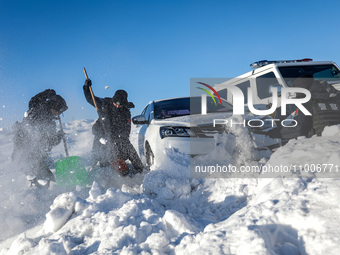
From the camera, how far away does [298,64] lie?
19.9 feet

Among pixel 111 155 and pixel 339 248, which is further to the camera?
pixel 111 155

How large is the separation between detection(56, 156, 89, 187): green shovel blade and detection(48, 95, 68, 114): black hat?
1.15m

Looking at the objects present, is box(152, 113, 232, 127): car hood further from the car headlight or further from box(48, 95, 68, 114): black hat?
box(48, 95, 68, 114): black hat

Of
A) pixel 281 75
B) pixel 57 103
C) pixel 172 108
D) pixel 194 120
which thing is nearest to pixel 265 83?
pixel 281 75

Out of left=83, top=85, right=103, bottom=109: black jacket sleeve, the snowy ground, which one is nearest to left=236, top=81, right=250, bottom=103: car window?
the snowy ground

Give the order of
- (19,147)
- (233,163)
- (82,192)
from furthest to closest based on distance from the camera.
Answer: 1. (19,147)
2. (82,192)
3. (233,163)

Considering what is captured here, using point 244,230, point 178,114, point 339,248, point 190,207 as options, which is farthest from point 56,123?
point 339,248

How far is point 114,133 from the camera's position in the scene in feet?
19.9

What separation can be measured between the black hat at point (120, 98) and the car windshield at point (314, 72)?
11.7ft

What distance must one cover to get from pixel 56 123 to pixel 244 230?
5.45 meters

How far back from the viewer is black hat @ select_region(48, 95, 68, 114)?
550cm

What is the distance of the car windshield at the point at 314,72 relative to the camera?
5.87 m

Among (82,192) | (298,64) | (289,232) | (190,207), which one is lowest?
(82,192)

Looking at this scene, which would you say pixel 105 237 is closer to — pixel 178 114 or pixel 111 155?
pixel 178 114
